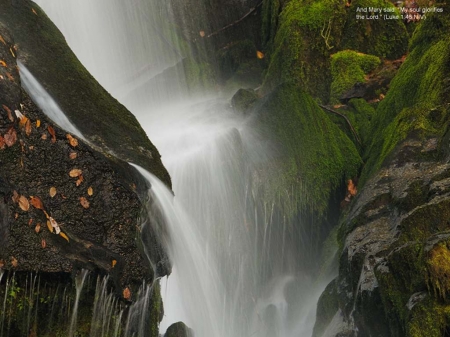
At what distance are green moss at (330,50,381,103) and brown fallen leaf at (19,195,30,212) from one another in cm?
952

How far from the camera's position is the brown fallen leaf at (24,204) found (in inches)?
190

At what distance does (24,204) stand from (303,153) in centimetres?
645

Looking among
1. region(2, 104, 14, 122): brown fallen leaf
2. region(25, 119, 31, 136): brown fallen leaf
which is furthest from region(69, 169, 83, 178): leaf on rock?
region(2, 104, 14, 122): brown fallen leaf

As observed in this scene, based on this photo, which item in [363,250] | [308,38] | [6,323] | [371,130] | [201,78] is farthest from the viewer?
[201,78]

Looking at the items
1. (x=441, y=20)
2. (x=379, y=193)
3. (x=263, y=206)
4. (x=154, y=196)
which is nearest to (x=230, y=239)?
(x=263, y=206)

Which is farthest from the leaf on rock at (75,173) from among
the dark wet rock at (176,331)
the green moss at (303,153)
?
the green moss at (303,153)

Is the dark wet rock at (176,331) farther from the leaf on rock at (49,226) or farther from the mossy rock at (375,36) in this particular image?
the mossy rock at (375,36)

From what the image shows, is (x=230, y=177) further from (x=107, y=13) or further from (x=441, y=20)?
(x=107, y=13)

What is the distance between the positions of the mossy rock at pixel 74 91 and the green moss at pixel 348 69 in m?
7.41

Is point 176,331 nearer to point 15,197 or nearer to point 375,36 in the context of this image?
point 15,197

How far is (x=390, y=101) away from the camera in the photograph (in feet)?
34.9

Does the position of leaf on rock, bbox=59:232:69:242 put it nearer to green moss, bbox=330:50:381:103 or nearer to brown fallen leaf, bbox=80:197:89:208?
brown fallen leaf, bbox=80:197:89:208

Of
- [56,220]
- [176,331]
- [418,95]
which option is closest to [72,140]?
[56,220]

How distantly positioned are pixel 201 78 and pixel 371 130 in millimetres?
6526
